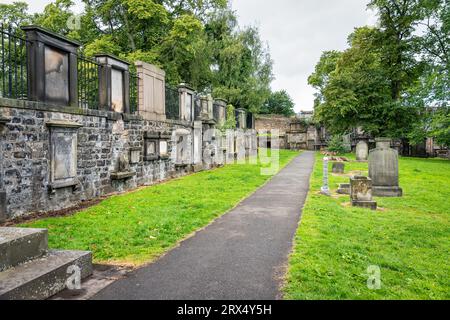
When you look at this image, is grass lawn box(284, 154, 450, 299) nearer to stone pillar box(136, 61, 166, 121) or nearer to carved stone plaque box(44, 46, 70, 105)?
carved stone plaque box(44, 46, 70, 105)

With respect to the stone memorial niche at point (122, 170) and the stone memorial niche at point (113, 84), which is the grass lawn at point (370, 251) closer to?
the stone memorial niche at point (122, 170)

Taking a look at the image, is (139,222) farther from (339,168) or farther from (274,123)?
(274,123)

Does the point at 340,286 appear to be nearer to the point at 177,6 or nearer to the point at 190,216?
the point at 190,216

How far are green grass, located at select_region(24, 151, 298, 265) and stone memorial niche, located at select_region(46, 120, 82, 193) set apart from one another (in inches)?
38.5

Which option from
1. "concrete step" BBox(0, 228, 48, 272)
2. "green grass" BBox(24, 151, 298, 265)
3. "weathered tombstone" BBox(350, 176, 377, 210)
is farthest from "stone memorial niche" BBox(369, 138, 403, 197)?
"concrete step" BBox(0, 228, 48, 272)

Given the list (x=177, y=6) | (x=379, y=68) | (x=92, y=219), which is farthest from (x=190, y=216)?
(x=379, y=68)

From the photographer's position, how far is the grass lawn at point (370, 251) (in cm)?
411

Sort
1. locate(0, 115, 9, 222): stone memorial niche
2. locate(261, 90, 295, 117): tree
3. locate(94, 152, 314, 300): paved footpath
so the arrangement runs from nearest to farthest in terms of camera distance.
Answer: locate(94, 152, 314, 300): paved footpath, locate(0, 115, 9, 222): stone memorial niche, locate(261, 90, 295, 117): tree

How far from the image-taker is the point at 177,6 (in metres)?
28.7

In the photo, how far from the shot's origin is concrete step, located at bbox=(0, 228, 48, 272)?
12.4ft

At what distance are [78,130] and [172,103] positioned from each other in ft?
23.8

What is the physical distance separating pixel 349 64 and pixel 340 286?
34366 mm

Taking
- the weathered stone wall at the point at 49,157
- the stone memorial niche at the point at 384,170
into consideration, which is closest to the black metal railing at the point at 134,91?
the weathered stone wall at the point at 49,157

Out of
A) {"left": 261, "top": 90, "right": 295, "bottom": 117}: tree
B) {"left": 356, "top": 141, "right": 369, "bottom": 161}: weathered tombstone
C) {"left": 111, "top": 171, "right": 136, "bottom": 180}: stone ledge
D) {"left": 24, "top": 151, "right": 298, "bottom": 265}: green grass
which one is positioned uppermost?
{"left": 261, "top": 90, "right": 295, "bottom": 117}: tree
